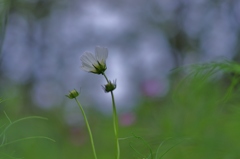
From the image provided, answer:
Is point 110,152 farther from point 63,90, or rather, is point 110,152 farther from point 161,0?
point 161,0

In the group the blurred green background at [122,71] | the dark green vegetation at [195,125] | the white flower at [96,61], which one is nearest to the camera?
the white flower at [96,61]

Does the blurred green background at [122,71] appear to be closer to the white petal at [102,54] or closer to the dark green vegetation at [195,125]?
the dark green vegetation at [195,125]

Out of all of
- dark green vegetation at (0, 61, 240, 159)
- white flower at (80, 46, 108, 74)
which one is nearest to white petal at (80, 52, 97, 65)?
white flower at (80, 46, 108, 74)

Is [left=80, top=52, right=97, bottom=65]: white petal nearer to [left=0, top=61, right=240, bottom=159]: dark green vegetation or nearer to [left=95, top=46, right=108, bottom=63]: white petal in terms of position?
[left=95, top=46, right=108, bottom=63]: white petal

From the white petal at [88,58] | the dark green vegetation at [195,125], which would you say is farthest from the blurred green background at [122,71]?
the white petal at [88,58]

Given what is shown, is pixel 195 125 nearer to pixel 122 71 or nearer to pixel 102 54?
pixel 102 54

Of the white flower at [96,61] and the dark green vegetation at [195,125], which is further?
the dark green vegetation at [195,125]

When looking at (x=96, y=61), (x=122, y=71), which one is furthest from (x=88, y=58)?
(x=122, y=71)

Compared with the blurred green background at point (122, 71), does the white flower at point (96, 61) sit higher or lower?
higher
